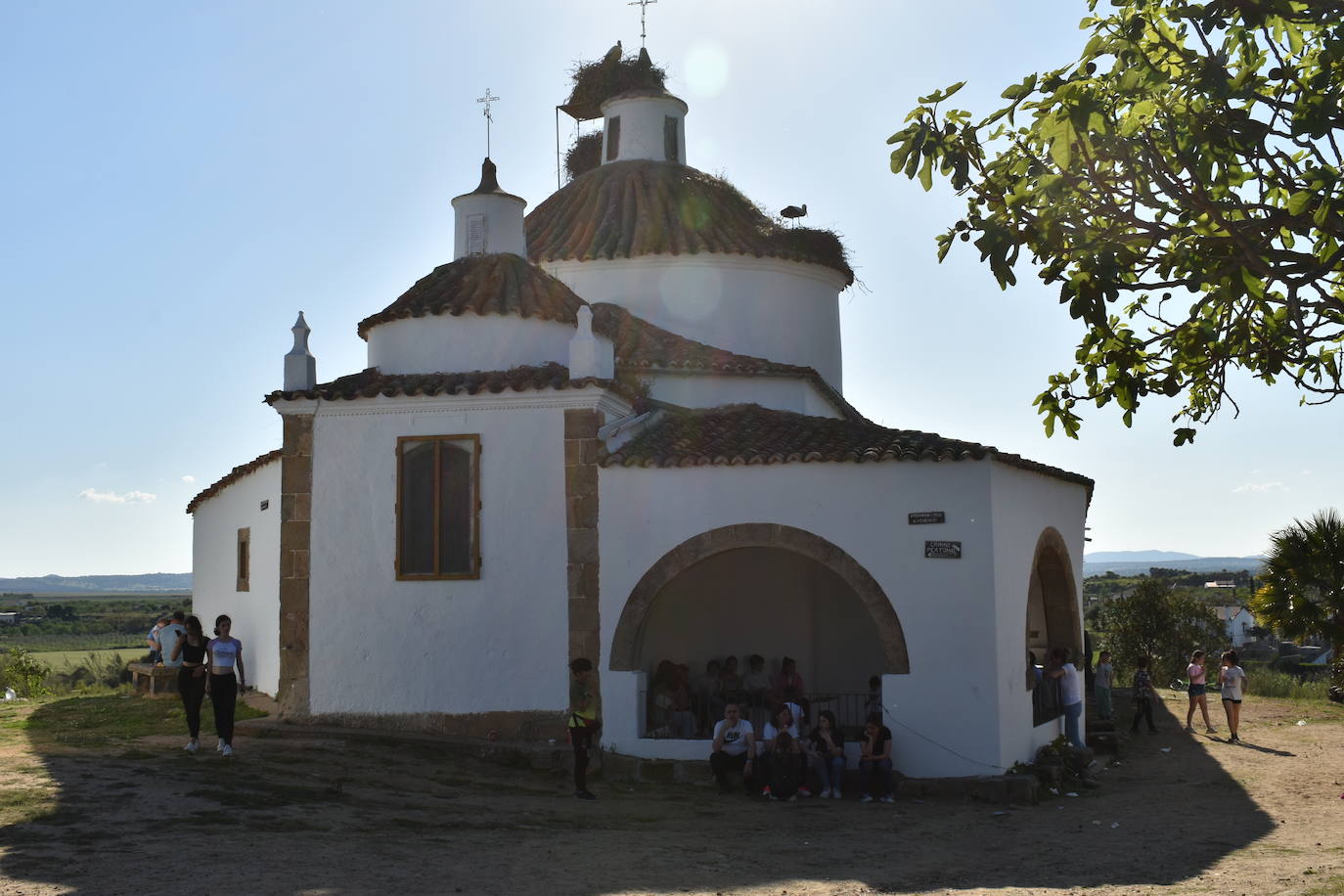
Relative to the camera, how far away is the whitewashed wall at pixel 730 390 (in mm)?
16469

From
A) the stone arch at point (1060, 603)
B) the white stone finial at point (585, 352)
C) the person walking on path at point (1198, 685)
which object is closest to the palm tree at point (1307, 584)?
the person walking on path at point (1198, 685)

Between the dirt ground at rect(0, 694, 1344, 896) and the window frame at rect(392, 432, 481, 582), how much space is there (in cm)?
192

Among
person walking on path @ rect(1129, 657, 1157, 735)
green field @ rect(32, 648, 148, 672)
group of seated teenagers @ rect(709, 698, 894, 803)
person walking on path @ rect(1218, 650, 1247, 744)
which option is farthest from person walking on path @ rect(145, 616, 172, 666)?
green field @ rect(32, 648, 148, 672)

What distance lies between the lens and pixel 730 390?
17.0m

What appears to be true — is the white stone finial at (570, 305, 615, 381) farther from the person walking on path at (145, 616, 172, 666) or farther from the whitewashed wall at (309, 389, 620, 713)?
the person walking on path at (145, 616, 172, 666)

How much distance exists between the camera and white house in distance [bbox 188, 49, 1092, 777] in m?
12.9

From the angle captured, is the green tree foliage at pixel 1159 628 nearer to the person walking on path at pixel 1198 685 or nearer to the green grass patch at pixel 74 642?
the person walking on path at pixel 1198 685

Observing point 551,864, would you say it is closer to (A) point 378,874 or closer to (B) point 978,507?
(A) point 378,874

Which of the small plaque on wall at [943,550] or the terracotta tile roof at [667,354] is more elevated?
the terracotta tile roof at [667,354]

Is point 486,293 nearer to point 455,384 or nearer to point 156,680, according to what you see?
point 455,384

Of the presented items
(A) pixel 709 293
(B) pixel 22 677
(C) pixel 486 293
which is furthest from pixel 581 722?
(B) pixel 22 677

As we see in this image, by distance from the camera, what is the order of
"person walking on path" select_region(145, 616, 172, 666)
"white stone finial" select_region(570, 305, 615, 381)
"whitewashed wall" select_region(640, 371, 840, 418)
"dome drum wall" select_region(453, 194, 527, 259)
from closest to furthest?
"white stone finial" select_region(570, 305, 615, 381) < "whitewashed wall" select_region(640, 371, 840, 418) < "dome drum wall" select_region(453, 194, 527, 259) < "person walking on path" select_region(145, 616, 172, 666)

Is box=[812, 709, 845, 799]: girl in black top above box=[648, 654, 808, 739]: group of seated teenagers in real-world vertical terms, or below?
below

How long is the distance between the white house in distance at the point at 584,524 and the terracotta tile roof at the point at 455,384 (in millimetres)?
38
